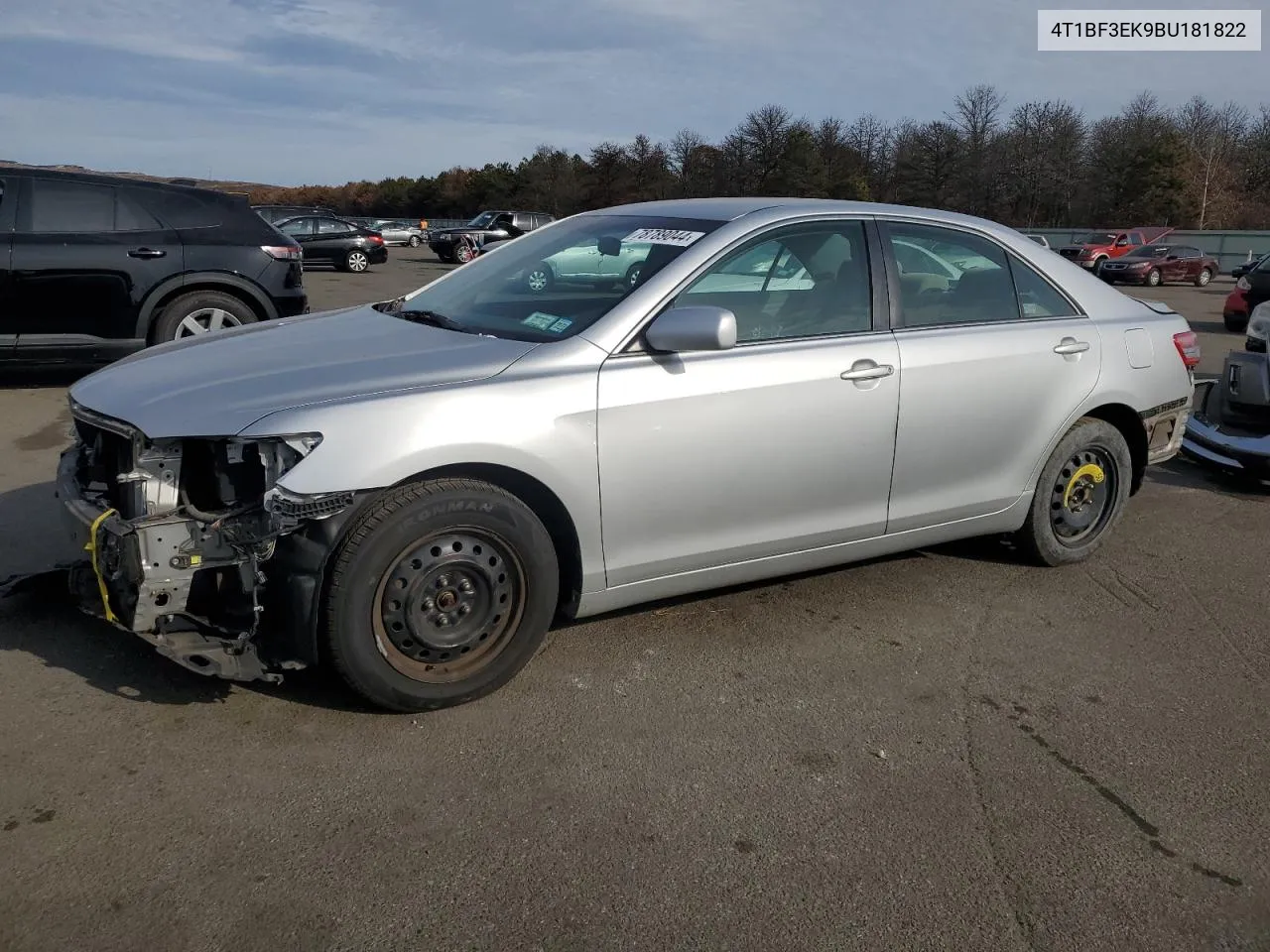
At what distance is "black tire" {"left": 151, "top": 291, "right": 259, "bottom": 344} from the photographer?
8086 mm

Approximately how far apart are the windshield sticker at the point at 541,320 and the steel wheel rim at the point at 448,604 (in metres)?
0.83

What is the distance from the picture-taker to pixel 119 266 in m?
7.91

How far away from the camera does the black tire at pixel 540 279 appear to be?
405 centimetres

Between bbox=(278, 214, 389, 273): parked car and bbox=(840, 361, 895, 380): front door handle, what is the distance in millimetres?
25086

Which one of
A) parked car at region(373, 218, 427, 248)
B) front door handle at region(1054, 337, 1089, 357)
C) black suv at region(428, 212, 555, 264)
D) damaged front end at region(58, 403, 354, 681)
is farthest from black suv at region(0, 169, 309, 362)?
parked car at region(373, 218, 427, 248)

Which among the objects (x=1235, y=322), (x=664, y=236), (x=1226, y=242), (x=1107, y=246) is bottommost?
(x=664, y=236)

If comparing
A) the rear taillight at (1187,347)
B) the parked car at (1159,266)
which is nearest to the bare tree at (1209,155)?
the parked car at (1159,266)

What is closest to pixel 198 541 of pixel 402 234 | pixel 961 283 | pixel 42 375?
pixel 961 283

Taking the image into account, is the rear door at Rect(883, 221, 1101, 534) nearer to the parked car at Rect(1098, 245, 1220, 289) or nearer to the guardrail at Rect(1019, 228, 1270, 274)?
the parked car at Rect(1098, 245, 1220, 289)

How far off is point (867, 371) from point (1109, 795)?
1.69 meters

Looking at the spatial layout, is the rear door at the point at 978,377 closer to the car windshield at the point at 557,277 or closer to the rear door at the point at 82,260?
the car windshield at the point at 557,277

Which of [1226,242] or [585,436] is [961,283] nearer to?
[585,436]

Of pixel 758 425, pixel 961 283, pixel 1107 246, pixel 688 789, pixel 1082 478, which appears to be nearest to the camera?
pixel 688 789

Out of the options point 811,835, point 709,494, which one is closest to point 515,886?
point 811,835
